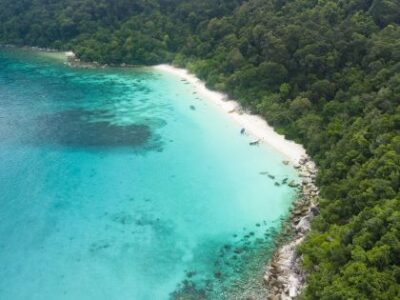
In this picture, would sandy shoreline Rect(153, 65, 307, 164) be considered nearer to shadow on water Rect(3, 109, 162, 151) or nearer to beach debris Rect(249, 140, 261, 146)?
beach debris Rect(249, 140, 261, 146)

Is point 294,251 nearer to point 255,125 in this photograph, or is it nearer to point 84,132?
point 255,125

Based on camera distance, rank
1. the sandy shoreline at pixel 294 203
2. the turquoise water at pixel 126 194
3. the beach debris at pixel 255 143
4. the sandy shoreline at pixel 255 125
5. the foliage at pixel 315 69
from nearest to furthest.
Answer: the foliage at pixel 315 69
the sandy shoreline at pixel 294 203
the turquoise water at pixel 126 194
the sandy shoreline at pixel 255 125
the beach debris at pixel 255 143

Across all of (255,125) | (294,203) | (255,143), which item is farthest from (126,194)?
(255,125)

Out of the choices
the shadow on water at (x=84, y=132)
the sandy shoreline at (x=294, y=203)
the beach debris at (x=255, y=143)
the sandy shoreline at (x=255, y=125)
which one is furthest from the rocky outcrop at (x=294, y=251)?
the shadow on water at (x=84, y=132)

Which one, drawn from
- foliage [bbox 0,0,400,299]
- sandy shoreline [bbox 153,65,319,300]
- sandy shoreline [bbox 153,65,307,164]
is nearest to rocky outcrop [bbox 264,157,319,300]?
sandy shoreline [bbox 153,65,319,300]

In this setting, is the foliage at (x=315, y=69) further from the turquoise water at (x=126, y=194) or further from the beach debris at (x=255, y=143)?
the turquoise water at (x=126, y=194)
